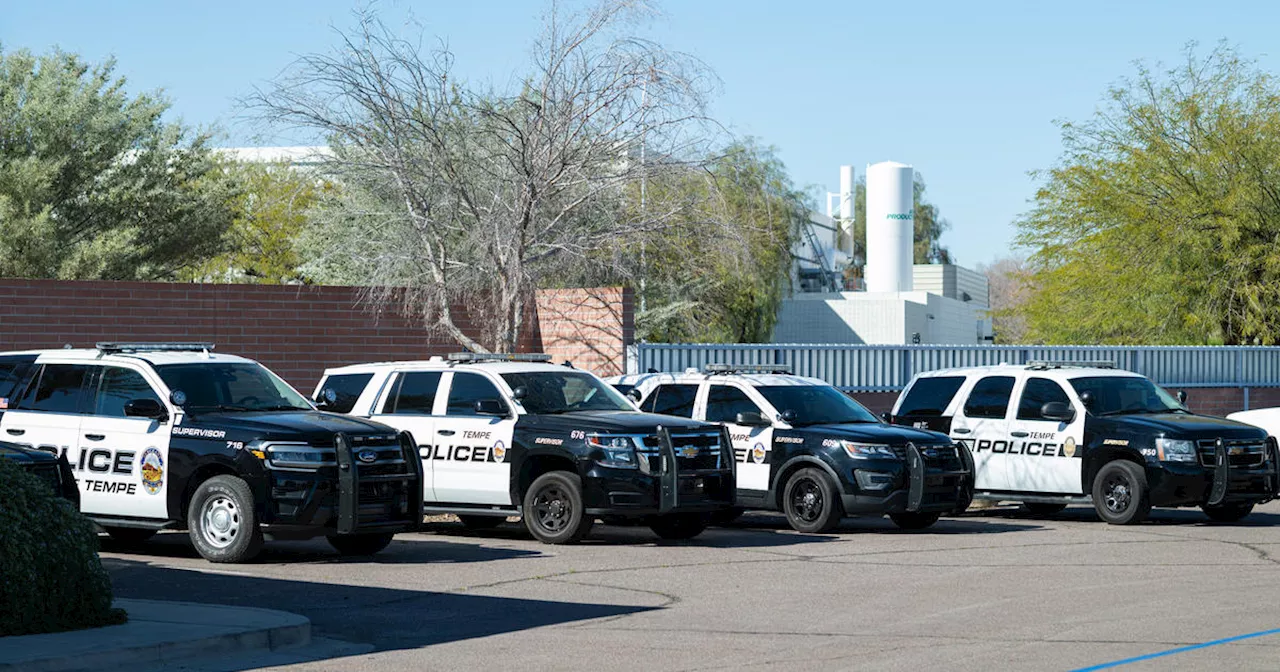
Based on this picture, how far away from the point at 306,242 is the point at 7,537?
3021 centimetres

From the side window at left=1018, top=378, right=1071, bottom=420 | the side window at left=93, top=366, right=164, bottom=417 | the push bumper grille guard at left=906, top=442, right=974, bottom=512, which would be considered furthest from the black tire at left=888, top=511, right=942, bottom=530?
the side window at left=93, top=366, right=164, bottom=417

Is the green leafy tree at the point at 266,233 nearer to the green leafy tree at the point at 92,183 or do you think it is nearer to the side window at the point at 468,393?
the green leafy tree at the point at 92,183

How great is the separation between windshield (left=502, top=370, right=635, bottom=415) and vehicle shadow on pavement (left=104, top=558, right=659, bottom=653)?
429 cm

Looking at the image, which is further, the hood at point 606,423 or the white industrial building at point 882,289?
the white industrial building at point 882,289

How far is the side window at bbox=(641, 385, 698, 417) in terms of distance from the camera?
19.4 m

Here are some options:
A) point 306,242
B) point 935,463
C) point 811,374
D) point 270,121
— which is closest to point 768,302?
point 306,242

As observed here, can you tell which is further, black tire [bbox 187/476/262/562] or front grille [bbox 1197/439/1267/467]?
front grille [bbox 1197/439/1267/467]

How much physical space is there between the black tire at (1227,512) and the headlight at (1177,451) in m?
1.30

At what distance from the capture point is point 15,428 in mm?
16016

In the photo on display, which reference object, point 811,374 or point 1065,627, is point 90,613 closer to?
point 1065,627

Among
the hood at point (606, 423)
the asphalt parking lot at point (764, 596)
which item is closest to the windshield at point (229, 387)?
the asphalt parking lot at point (764, 596)

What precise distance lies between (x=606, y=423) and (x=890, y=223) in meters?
64.5

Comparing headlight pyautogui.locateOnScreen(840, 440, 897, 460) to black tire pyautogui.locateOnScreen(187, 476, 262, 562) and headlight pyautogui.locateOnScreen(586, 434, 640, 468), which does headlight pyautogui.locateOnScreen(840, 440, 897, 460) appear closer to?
headlight pyautogui.locateOnScreen(586, 434, 640, 468)

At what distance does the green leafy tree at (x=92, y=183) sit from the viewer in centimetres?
3206
